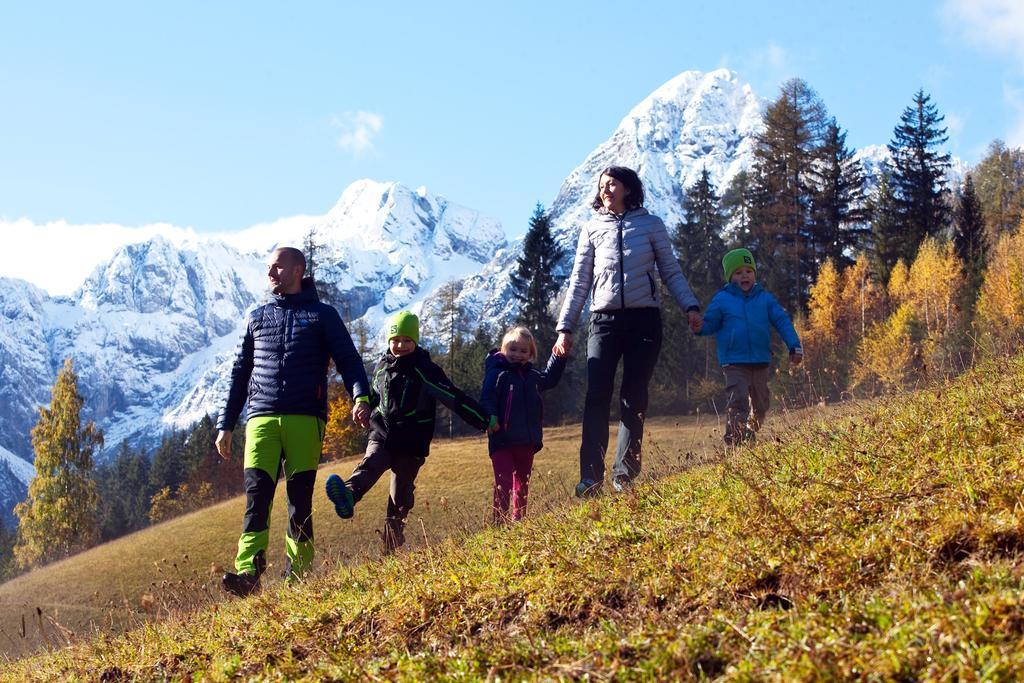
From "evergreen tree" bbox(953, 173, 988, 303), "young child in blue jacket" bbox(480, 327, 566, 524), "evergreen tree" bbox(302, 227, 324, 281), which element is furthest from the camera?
"evergreen tree" bbox(953, 173, 988, 303)

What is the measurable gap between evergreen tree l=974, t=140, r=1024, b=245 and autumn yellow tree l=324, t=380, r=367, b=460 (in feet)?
144

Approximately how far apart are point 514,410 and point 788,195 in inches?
1710

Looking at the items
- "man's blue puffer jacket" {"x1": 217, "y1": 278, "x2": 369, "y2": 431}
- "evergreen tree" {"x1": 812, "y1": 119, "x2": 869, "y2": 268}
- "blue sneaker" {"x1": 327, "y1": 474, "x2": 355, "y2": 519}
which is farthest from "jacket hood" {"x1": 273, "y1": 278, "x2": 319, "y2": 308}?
"evergreen tree" {"x1": 812, "y1": 119, "x2": 869, "y2": 268}

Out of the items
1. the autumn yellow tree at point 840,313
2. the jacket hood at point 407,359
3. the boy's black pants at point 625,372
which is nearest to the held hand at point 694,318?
the boy's black pants at point 625,372

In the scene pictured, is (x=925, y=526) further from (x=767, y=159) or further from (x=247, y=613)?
(x=767, y=159)

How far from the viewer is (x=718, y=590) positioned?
355 cm

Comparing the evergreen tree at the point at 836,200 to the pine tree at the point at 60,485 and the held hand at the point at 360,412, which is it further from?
the held hand at the point at 360,412

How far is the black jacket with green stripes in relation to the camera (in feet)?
23.1

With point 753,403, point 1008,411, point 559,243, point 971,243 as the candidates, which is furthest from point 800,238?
point 1008,411

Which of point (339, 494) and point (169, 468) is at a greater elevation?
point (339, 494)

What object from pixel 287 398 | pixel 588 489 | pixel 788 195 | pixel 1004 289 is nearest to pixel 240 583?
pixel 287 398

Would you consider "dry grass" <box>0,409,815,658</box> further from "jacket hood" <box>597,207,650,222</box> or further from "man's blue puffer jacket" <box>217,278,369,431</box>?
"man's blue puffer jacket" <box>217,278,369,431</box>

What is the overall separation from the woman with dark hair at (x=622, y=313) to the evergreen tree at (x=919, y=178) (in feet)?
150

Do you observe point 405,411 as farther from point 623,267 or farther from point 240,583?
point 623,267
